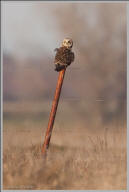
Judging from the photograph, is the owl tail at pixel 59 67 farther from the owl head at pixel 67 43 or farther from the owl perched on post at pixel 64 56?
the owl head at pixel 67 43

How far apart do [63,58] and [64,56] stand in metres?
0.02

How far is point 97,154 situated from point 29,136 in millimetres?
795

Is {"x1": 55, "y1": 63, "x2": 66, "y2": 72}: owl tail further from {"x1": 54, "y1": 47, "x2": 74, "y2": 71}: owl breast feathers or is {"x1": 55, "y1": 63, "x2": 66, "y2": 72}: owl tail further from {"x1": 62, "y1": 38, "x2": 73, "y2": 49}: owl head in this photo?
{"x1": 62, "y1": 38, "x2": 73, "y2": 49}: owl head

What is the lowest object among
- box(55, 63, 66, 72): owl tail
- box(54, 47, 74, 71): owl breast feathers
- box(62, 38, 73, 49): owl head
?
box(55, 63, 66, 72): owl tail

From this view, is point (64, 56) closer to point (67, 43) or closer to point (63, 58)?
point (63, 58)

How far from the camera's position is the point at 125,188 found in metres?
2.75

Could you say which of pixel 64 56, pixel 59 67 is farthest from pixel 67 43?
pixel 59 67

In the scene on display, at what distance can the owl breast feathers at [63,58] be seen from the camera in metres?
2.96

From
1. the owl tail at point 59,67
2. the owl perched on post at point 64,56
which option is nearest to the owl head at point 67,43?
the owl perched on post at point 64,56

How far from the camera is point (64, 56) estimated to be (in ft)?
9.74

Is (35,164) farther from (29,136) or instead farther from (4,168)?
(29,136)

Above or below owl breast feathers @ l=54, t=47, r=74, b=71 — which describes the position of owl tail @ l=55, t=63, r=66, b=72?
below

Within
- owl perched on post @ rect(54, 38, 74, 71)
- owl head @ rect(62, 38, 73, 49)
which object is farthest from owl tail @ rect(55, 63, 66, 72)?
owl head @ rect(62, 38, 73, 49)

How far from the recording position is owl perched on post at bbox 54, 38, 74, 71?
2.96 m
